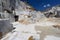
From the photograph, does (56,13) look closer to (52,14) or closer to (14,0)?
(52,14)

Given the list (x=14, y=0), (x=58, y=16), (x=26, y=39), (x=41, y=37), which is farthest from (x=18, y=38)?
(x=14, y=0)

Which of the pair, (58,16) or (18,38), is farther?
(58,16)

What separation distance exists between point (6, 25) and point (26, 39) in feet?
2.13

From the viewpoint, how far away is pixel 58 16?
5812 mm

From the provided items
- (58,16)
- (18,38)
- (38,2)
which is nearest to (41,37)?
(18,38)

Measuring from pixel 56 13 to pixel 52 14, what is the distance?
45 cm

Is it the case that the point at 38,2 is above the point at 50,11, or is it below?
above

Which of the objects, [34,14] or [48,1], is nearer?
[48,1]

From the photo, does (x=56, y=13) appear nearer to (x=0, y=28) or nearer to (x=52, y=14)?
(x=52, y=14)

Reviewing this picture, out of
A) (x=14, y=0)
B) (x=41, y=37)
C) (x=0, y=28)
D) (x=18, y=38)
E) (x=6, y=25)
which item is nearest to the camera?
(x=41, y=37)

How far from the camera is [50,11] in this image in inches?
244

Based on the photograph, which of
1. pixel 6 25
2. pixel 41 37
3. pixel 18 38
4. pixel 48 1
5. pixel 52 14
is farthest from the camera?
pixel 52 14

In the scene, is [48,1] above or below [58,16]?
above

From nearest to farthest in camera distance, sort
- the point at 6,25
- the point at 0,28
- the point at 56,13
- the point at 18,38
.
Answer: the point at 18,38, the point at 0,28, the point at 6,25, the point at 56,13
